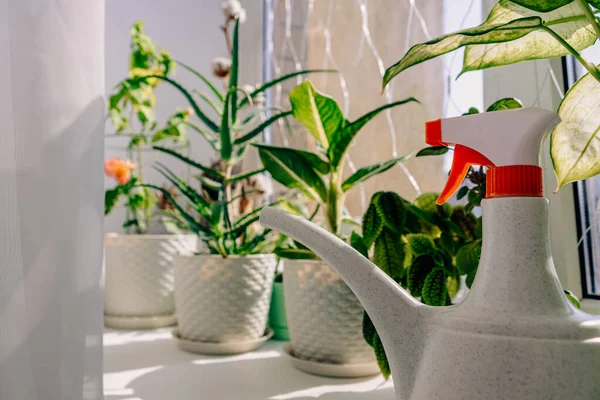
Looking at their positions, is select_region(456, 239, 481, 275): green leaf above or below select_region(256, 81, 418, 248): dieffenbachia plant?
below

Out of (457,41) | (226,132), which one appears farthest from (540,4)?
(226,132)

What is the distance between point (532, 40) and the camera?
354mm

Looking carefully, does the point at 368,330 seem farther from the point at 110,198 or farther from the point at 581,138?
the point at 110,198

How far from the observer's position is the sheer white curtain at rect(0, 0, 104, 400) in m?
0.29

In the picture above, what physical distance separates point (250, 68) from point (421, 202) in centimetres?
88

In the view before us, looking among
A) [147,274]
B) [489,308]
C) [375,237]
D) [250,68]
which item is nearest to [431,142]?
[489,308]

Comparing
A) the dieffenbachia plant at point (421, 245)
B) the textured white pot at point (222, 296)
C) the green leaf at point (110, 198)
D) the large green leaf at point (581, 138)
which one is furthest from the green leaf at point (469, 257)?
the green leaf at point (110, 198)

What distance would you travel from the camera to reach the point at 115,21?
1.43 metres

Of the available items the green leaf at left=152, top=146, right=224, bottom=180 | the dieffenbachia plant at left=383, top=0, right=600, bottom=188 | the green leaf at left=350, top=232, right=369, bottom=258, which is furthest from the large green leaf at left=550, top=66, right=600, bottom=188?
the green leaf at left=152, top=146, right=224, bottom=180

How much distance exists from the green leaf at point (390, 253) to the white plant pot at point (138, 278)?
465 mm

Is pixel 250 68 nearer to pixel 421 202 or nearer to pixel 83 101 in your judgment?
pixel 421 202

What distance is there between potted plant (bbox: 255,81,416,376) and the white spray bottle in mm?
255

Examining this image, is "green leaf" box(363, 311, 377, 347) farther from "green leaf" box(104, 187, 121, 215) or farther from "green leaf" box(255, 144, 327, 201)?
"green leaf" box(104, 187, 121, 215)

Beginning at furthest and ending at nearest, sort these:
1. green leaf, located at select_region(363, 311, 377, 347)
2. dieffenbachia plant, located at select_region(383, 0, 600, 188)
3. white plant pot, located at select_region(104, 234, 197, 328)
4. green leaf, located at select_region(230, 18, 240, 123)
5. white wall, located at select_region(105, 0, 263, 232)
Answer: white wall, located at select_region(105, 0, 263, 232) < white plant pot, located at select_region(104, 234, 197, 328) < green leaf, located at select_region(230, 18, 240, 123) < green leaf, located at select_region(363, 311, 377, 347) < dieffenbachia plant, located at select_region(383, 0, 600, 188)
